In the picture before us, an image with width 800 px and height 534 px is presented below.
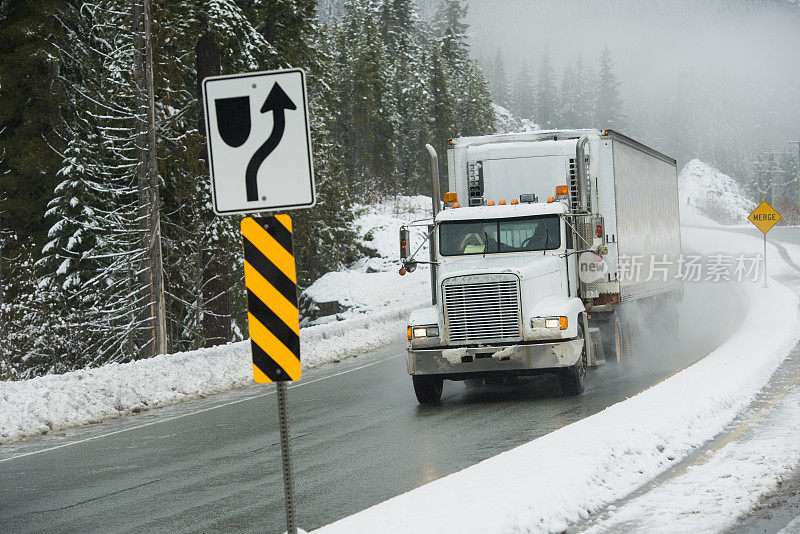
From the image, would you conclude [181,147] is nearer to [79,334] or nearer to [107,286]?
[107,286]

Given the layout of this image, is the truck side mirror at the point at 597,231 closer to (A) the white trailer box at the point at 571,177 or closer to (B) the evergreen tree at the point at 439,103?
(A) the white trailer box at the point at 571,177

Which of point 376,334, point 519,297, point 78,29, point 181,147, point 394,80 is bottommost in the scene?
point 376,334

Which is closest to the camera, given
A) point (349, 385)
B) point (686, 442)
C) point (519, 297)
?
point (686, 442)

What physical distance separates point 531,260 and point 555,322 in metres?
1.10

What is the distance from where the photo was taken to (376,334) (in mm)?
25344

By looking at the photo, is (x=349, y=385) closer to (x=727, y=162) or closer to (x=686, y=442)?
(x=686, y=442)

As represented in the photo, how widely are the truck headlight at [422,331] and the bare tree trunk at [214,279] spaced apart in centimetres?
1183

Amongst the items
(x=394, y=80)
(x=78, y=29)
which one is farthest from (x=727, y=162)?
(x=78, y=29)

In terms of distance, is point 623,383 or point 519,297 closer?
point 519,297

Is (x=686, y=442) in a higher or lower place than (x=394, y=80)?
lower

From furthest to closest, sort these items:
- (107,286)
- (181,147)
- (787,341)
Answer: (107,286) < (181,147) < (787,341)

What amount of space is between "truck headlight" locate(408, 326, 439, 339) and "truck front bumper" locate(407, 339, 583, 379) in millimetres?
253

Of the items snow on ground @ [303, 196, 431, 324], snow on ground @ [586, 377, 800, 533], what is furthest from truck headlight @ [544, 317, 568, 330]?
snow on ground @ [303, 196, 431, 324]

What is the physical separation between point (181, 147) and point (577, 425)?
1666cm
